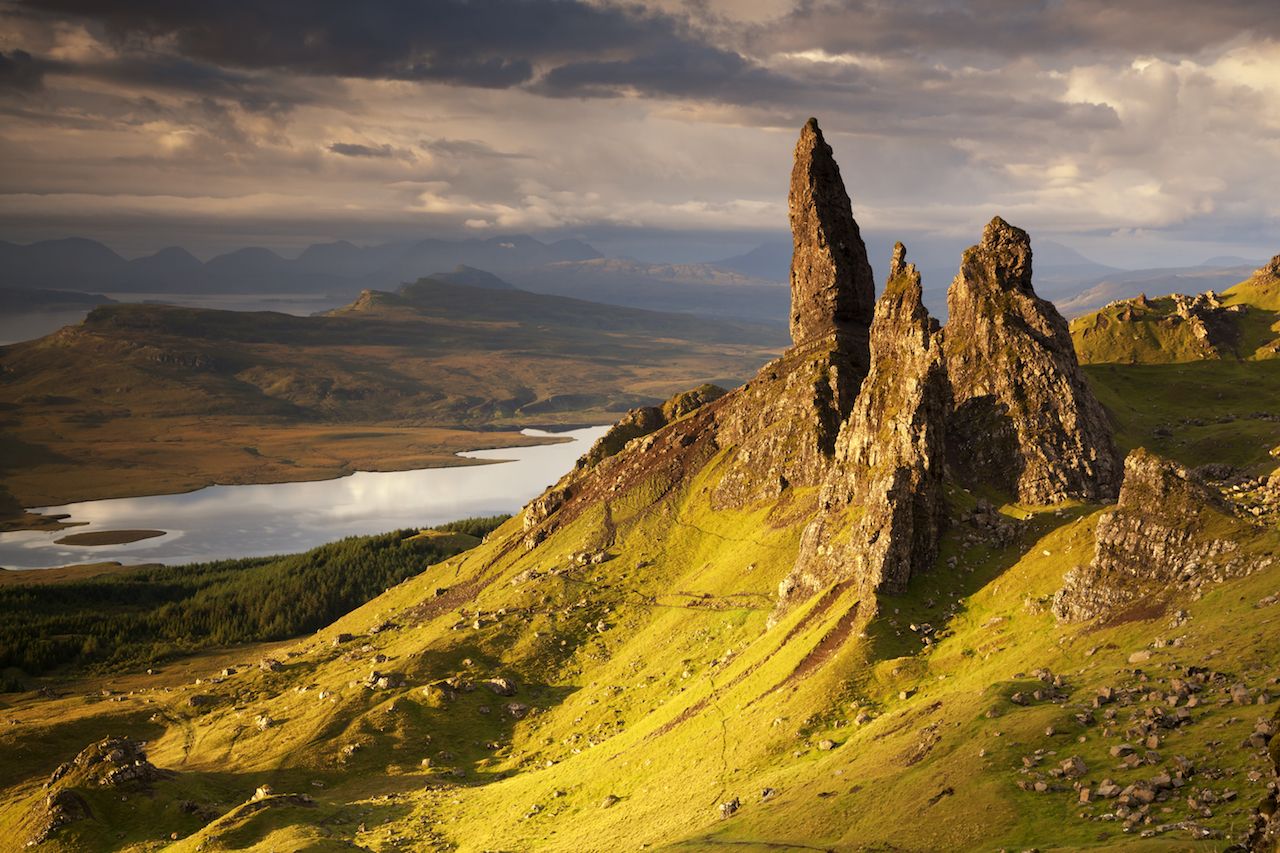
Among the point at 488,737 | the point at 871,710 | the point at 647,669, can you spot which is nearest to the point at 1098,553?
the point at 871,710

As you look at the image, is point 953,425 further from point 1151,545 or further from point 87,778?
point 87,778

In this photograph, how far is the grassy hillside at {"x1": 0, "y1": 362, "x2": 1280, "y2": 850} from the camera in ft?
230

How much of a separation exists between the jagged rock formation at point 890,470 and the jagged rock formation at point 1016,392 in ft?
16.3

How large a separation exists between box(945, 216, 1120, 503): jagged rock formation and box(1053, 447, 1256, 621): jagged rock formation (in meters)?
35.5

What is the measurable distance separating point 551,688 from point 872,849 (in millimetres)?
115343

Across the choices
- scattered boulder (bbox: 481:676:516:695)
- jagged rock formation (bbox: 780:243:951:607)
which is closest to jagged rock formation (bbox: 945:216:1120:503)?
jagged rock formation (bbox: 780:243:951:607)

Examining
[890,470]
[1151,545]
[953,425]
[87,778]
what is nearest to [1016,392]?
[953,425]

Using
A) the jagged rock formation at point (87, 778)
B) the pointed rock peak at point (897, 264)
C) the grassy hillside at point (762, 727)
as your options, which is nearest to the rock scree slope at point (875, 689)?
the grassy hillside at point (762, 727)

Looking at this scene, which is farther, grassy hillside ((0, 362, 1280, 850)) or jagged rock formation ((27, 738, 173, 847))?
jagged rock formation ((27, 738, 173, 847))

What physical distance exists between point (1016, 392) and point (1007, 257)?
28.4 m

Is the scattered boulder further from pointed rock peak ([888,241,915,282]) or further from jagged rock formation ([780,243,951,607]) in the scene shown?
pointed rock peak ([888,241,915,282])

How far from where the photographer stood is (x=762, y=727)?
10788 cm

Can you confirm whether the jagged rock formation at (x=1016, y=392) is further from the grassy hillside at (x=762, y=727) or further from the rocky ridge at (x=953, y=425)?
the grassy hillside at (x=762, y=727)

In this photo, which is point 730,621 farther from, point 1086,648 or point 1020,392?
point 1086,648
